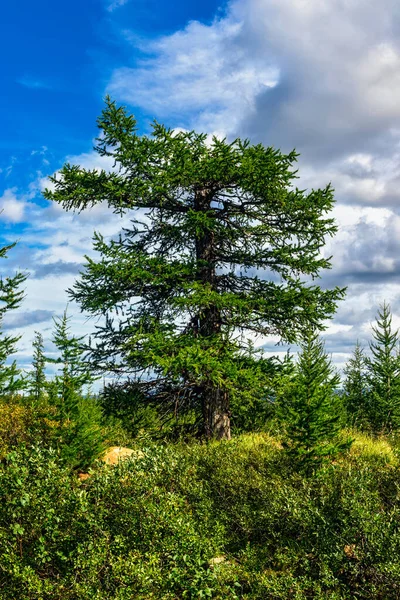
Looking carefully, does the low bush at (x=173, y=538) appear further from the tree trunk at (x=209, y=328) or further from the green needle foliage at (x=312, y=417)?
the tree trunk at (x=209, y=328)

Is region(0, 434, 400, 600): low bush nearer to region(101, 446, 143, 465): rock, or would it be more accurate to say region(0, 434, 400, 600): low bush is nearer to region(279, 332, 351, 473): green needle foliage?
region(279, 332, 351, 473): green needle foliage

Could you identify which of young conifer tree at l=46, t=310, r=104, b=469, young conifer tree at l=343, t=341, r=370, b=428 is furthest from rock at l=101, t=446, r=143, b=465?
young conifer tree at l=343, t=341, r=370, b=428

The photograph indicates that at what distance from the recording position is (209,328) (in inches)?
680

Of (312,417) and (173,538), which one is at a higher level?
(312,417)

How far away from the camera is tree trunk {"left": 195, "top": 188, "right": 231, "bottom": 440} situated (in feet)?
55.2

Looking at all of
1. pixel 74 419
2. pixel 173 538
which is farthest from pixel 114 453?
pixel 173 538

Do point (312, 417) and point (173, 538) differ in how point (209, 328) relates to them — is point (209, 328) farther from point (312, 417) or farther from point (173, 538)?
point (173, 538)

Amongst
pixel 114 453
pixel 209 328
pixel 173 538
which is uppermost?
pixel 209 328

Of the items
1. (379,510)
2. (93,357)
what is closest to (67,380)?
(93,357)

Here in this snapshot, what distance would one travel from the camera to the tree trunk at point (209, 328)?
1681 centimetres

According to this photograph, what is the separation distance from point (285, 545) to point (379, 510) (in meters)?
1.95

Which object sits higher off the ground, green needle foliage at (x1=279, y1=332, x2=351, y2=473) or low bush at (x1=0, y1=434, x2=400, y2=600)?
green needle foliage at (x1=279, y1=332, x2=351, y2=473)

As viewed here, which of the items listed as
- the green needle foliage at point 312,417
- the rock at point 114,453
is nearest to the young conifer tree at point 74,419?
the rock at point 114,453

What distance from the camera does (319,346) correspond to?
13.0 m
